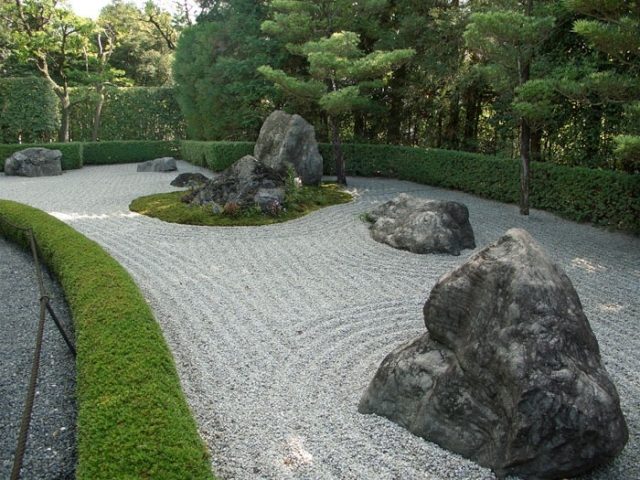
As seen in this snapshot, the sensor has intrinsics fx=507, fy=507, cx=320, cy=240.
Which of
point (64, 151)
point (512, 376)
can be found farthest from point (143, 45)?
point (512, 376)

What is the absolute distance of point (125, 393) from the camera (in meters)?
3.32

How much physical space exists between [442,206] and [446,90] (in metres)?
7.61

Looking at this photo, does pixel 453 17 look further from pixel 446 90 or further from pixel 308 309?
pixel 308 309

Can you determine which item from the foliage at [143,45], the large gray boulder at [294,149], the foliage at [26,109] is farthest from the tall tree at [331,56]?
the foliage at [143,45]

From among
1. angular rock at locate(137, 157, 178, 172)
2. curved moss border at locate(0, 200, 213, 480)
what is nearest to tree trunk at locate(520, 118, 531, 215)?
curved moss border at locate(0, 200, 213, 480)

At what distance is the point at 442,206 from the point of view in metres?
8.38

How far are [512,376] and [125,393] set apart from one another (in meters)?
2.43

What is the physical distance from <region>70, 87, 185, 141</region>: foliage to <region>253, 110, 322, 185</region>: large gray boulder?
36.9 ft

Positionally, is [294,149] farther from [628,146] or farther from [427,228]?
[628,146]

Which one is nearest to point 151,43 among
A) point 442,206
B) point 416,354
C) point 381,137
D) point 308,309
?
point 381,137

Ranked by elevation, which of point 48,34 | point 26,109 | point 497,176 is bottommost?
point 497,176

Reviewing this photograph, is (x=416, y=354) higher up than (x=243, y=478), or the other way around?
(x=416, y=354)

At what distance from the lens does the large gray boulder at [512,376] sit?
2895 mm

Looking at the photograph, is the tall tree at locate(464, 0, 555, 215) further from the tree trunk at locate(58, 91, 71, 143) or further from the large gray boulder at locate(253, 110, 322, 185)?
the tree trunk at locate(58, 91, 71, 143)
